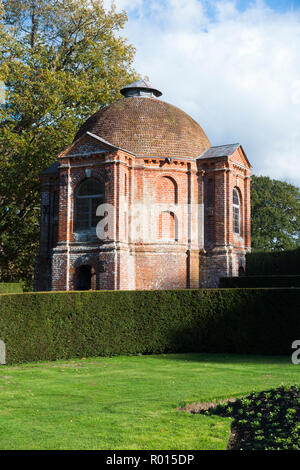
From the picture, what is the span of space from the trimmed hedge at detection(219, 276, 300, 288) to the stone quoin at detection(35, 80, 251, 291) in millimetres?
4016

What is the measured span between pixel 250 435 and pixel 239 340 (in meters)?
9.34

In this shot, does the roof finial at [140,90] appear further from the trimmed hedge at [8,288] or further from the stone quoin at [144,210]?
the trimmed hedge at [8,288]

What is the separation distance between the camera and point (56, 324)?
17.0 metres

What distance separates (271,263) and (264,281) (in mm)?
Result: 6422

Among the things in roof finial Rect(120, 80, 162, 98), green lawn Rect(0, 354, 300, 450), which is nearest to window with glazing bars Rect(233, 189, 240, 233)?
roof finial Rect(120, 80, 162, 98)

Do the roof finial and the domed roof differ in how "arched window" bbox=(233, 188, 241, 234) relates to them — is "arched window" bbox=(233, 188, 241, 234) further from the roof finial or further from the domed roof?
the roof finial

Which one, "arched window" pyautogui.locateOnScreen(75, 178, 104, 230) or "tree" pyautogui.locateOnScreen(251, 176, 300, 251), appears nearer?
"arched window" pyautogui.locateOnScreen(75, 178, 104, 230)

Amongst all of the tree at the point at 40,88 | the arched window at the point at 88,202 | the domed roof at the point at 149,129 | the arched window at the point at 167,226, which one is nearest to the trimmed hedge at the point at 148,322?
the arched window at the point at 167,226

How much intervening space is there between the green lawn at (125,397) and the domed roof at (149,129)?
1527 centimetres

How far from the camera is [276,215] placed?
53250 mm

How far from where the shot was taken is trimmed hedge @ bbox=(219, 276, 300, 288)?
2373 cm

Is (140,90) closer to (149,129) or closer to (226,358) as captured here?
(149,129)

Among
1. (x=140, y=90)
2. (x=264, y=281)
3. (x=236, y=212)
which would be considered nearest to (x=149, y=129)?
(x=140, y=90)

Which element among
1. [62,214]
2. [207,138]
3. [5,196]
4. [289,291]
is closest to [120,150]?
[62,214]
